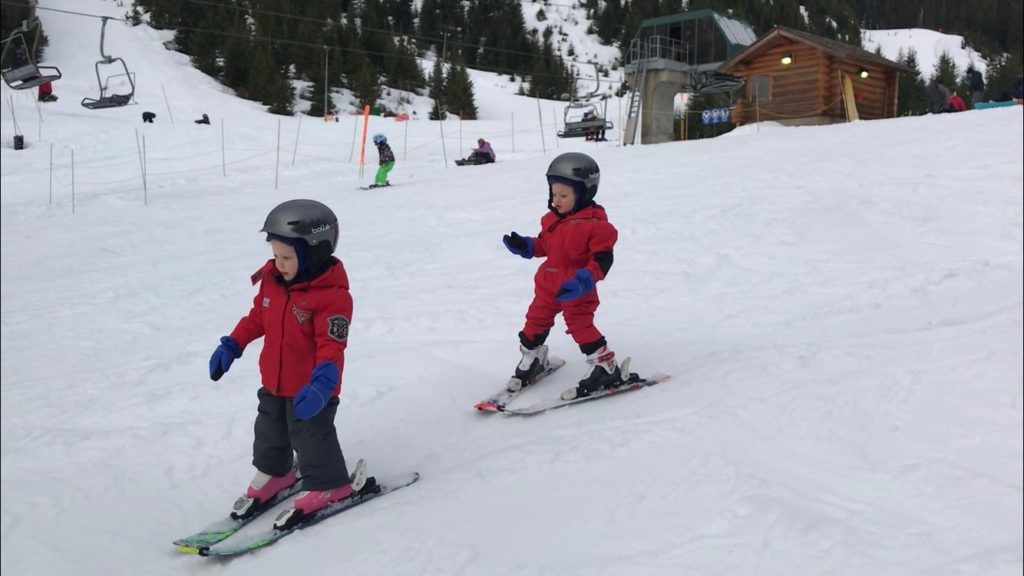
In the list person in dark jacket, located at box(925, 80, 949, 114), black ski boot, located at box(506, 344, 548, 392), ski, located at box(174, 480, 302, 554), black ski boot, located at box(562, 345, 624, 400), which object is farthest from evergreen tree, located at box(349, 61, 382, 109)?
person in dark jacket, located at box(925, 80, 949, 114)

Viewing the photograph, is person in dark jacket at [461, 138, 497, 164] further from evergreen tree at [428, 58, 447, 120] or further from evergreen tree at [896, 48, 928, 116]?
evergreen tree at [896, 48, 928, 116]

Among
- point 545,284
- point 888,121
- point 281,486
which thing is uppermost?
point 888,121

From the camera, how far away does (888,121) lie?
13883 mm

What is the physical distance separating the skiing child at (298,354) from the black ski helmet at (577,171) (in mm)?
1300

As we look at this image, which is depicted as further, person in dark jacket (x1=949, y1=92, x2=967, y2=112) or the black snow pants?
person in dark jacket (x1=949, y1=92, x2=967, y2=112)

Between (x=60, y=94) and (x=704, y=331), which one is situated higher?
(x=60, y=94)

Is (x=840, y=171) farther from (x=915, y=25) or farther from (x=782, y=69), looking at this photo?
(x=782, y=69)

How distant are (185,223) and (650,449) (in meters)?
8.98

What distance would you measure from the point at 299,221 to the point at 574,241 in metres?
1.62

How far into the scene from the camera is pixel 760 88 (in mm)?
17547

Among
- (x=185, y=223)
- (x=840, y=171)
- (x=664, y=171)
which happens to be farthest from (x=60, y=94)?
(x=840, y=171)

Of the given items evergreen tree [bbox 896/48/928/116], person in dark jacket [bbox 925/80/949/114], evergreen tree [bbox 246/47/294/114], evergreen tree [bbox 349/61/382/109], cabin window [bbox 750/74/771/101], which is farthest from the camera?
cabin window [bbox 750/74/771/101]

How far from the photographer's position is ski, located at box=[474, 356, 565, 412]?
4.15 m

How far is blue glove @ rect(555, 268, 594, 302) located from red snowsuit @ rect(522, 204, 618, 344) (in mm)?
121
